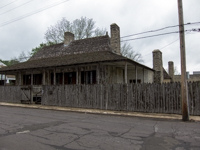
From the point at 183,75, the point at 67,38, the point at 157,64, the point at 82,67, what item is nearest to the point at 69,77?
the point at 82,67

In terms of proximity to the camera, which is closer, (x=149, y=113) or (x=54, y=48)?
(x=149, y=113)

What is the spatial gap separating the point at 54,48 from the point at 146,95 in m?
17.0

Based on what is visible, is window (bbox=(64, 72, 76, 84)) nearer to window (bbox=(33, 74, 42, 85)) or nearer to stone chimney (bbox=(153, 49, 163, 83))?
window (bbox=(33, 74, 42, 85))

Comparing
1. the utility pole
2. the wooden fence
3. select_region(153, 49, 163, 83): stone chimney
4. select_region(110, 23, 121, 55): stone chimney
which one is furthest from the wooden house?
the utility pole

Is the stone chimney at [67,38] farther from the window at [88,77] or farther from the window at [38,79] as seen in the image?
the window at [88,77]

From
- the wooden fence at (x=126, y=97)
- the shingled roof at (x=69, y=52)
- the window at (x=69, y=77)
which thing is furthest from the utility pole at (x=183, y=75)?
the window at (x=69, y=77)

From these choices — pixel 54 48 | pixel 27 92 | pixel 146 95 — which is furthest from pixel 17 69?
pixel 146 95

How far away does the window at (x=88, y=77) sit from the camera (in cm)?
1719

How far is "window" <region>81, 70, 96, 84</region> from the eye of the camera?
677 inches

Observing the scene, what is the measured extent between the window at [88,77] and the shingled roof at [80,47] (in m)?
3.13

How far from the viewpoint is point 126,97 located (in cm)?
1174

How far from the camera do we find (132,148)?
4.47 metres

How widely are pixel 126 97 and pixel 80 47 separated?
11.4m

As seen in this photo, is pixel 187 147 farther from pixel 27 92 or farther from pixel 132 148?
pixel 27 92
